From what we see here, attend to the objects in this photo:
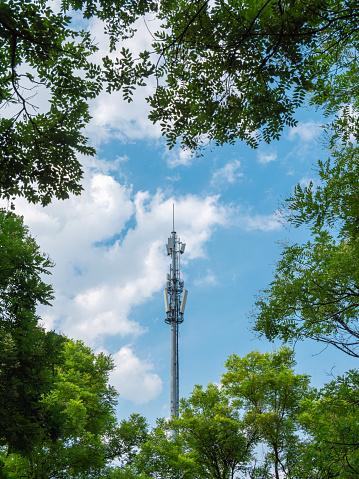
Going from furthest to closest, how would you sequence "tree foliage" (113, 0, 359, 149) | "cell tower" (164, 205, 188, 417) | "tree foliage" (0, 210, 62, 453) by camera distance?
"cell tower" (164, 205, 188, 417) < "tree foliage" (0, 210, 62, 453) < "tree foliage" (113, 0, 359, 149)

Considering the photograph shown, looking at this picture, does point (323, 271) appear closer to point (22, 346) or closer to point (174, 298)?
point (22, 346)

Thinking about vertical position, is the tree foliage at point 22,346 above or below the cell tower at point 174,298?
below

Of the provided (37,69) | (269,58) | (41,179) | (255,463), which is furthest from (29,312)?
(255,463)

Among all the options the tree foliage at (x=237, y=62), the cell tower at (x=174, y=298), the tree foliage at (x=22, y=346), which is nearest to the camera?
the tree foliage at (x=237, y=62)

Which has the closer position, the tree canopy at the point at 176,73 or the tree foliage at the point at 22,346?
the tree canopy at the point at 176,73

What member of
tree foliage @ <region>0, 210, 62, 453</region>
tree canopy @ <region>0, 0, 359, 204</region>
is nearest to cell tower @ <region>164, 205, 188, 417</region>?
tree foliage @ <region>0, 210, 62, 453</region>

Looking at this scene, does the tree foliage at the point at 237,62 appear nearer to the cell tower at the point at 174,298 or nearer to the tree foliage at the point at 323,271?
the tree foliage at the point at 323,271

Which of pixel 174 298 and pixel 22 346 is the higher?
pixel 174 298

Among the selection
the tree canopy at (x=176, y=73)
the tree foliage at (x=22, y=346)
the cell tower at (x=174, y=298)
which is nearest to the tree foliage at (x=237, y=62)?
the tree canopy at (x=176, y=73)

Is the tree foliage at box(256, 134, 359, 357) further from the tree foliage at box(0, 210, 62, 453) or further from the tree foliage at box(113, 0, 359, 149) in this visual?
the tree foliage at box(0, 210, 62, 453)

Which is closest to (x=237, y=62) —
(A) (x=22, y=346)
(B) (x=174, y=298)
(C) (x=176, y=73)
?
(C) (x=176, y=73)

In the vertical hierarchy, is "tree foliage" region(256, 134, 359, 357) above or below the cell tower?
below

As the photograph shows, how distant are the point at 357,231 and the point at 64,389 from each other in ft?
55.5

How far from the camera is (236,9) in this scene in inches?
200
